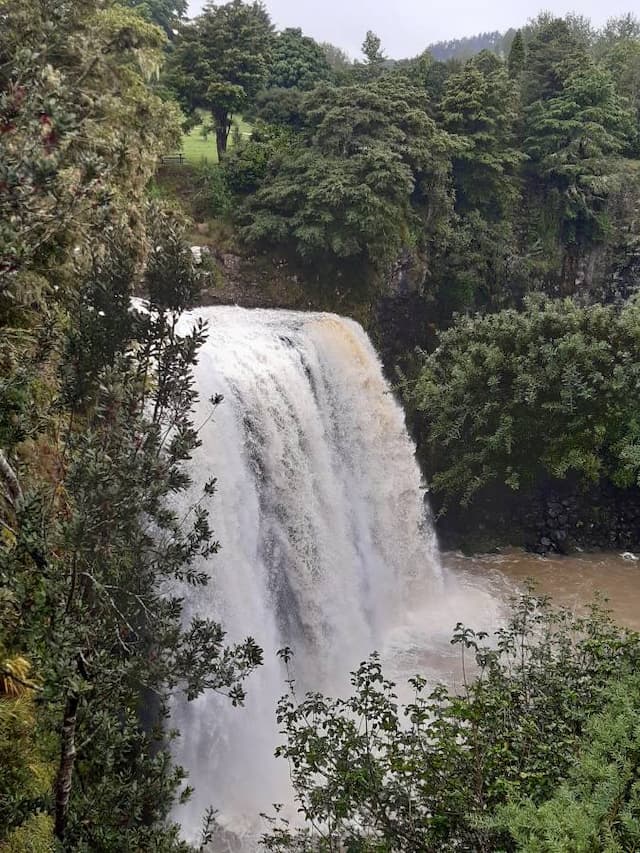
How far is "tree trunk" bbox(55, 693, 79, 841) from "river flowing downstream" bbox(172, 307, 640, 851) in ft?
14.1

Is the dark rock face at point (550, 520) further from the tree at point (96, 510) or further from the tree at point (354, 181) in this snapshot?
the tree at point (96, 510)

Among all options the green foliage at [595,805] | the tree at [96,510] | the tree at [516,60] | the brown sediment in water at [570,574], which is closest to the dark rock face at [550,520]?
the brown sediment in water at [570,574]

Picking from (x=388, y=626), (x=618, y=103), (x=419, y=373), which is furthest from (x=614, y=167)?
(x=388, y=626)

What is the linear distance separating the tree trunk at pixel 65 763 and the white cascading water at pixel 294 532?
5330 millimetres

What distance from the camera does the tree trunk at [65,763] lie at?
3891 millimetres

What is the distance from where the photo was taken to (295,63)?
91.5 ft

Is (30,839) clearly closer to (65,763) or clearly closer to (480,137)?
(65,763)

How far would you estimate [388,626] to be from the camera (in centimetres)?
1388

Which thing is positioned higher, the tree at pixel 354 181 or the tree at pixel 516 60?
the tree at pixel 516 60

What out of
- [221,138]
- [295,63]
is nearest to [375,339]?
[221,138]

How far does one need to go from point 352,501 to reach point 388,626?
2.66 m

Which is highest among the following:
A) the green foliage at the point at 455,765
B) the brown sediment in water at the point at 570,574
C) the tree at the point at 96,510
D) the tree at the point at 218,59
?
the tree at the point at 218,59

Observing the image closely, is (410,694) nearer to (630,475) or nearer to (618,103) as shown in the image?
(630,475)

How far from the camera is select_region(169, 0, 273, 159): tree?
20.9 m
